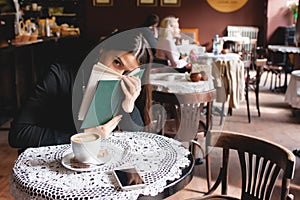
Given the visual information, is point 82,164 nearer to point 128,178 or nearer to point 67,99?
point 128,178

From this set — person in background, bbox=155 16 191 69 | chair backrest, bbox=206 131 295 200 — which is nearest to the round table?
person in background, bbox=155 16 191 69

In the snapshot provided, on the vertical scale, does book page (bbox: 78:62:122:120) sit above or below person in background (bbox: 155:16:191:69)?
above

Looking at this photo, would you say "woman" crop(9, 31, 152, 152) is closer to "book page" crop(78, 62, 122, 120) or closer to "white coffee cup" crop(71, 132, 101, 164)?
"book page" crop(78, 62, 122, 120)

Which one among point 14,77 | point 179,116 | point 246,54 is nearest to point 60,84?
point 179,116

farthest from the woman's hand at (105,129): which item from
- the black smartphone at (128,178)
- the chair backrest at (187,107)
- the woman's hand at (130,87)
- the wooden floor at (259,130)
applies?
the wooden floor at (259,130)

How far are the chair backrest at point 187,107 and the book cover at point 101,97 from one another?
127 centimetres

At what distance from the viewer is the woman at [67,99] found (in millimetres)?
1623

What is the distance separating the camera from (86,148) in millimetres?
1277

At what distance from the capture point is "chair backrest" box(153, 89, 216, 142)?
276cm

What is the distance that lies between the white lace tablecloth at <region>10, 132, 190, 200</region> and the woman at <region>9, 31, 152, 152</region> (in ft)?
0.52

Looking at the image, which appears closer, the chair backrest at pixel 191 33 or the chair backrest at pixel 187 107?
the chair backrest at pixel 187 107

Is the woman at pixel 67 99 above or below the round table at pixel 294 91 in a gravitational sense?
above

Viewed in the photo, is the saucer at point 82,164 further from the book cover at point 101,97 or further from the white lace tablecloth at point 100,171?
the book cover at point 101,97

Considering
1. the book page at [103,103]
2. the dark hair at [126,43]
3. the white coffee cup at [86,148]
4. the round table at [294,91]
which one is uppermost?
the dark hair at [126,43]
